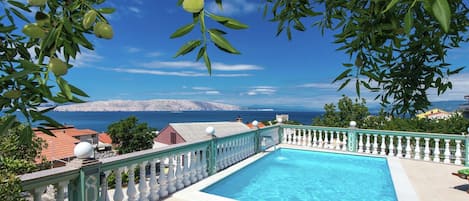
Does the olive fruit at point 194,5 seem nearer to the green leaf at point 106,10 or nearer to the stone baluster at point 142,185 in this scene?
the green leaf at point 106,10

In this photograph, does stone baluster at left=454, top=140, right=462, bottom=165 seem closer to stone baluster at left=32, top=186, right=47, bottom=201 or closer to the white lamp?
the white lamp

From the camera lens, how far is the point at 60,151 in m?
22.7

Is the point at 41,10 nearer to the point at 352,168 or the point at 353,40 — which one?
the point at 353,40

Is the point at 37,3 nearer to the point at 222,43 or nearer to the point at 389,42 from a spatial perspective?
the point at 222,43

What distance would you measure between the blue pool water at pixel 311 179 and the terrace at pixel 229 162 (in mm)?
426

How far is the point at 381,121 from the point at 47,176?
427 inches

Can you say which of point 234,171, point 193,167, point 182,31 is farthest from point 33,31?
point 234,171

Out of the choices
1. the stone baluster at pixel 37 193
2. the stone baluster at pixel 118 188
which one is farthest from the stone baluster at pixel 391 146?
the stone baluster at pixel 37 193

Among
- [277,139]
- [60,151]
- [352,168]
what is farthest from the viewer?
[60,151]

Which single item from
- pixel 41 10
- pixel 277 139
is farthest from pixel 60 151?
pixel 41 10

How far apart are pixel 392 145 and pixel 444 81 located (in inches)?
282

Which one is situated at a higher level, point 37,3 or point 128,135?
point 37,3

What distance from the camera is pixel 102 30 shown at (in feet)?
1.93

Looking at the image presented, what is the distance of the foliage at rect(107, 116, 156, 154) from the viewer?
35.2m
